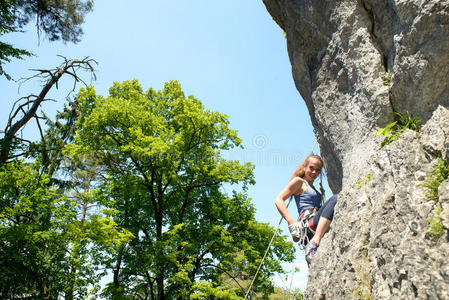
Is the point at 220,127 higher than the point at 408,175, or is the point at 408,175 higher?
the point at 220,127

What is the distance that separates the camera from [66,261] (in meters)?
10.8

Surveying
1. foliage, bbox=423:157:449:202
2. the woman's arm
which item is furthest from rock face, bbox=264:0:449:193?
foliage, bbox=423:157:449:202

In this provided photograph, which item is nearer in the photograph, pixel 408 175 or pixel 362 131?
pixel 408 175

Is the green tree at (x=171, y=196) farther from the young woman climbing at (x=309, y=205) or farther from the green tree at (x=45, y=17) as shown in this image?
the young woman climbing at (x=309, y=205)

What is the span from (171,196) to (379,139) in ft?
35.8

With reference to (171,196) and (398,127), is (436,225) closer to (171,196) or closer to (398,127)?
(398,127)

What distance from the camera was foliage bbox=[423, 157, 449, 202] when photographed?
8.69 feet

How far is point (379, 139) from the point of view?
420 cm

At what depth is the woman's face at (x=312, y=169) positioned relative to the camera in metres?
4.95

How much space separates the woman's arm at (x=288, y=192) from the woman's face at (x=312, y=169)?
0.79ft

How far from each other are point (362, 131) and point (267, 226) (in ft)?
32.3

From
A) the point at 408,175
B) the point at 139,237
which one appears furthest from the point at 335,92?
the point at 139,237

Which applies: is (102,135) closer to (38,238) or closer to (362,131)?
(38,238)

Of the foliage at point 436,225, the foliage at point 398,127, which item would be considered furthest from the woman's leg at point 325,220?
the foliage at point 436,225
